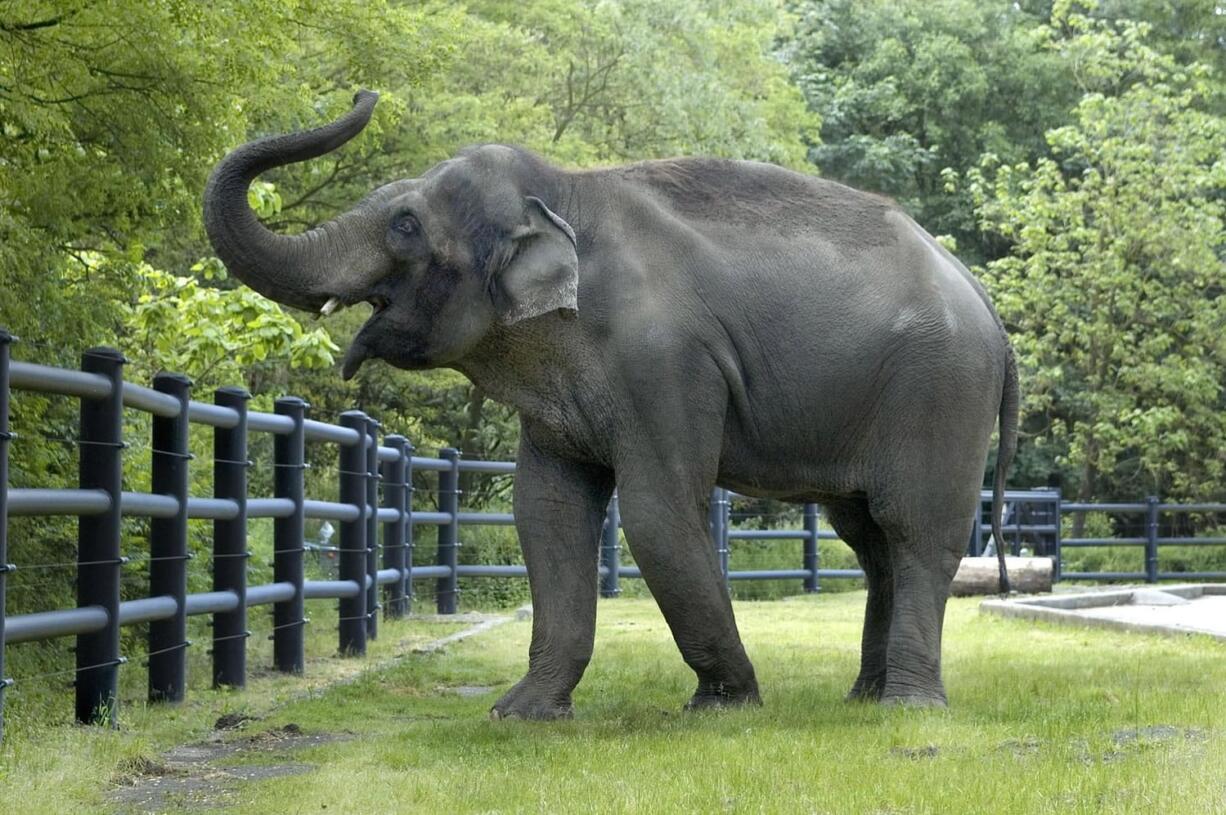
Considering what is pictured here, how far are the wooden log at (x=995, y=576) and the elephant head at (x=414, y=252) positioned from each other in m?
12.3

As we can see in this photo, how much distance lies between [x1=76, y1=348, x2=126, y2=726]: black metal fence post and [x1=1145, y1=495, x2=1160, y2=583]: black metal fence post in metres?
19.7

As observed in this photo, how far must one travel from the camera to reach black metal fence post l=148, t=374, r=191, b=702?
345 inches

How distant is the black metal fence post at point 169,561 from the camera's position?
877cm

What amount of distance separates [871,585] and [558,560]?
181 centimetres

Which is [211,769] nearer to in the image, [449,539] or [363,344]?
[363,344]

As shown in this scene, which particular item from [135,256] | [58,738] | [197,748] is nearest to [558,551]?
[197,748]

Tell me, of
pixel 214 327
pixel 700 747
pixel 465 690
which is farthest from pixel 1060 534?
pixel 700 747

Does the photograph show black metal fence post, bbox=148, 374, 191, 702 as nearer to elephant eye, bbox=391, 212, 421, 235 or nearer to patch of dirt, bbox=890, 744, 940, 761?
elephant eye, bbox=391, 212, 421, 235

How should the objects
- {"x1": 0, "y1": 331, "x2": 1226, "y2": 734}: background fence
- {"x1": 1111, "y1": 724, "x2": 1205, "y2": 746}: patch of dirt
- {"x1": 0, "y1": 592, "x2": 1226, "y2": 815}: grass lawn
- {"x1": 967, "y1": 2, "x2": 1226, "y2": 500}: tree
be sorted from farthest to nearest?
1. {"x1": 967, "y1": 2, "x2": 1226, "y2": 500}: tree
2. {"x1": 0, "y1": 331, "x2": 1226, "y2": 734}: background fence
3. {"x1": 1111, "y1": 724, "x2": 1205, "y2": 746}: patch of dirt
4. {"x1": 0, "y1": 592, "x2": 1226, "y2": 815}: grass lawn

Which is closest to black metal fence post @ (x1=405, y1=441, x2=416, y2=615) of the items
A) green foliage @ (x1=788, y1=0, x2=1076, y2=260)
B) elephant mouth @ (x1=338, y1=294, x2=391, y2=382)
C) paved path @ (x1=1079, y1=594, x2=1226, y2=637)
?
paved path @ (x1=1079, y1=594, x2=1226, y2=637)

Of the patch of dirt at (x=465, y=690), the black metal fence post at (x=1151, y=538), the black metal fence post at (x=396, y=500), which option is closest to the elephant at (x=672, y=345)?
the patch of dirt at (x=465, y=690)

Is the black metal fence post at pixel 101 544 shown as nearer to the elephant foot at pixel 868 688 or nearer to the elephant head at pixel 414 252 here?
the elephant head at pixel 414 252

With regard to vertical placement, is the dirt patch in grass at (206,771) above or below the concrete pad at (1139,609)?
below

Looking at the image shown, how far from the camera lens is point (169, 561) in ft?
28.9
